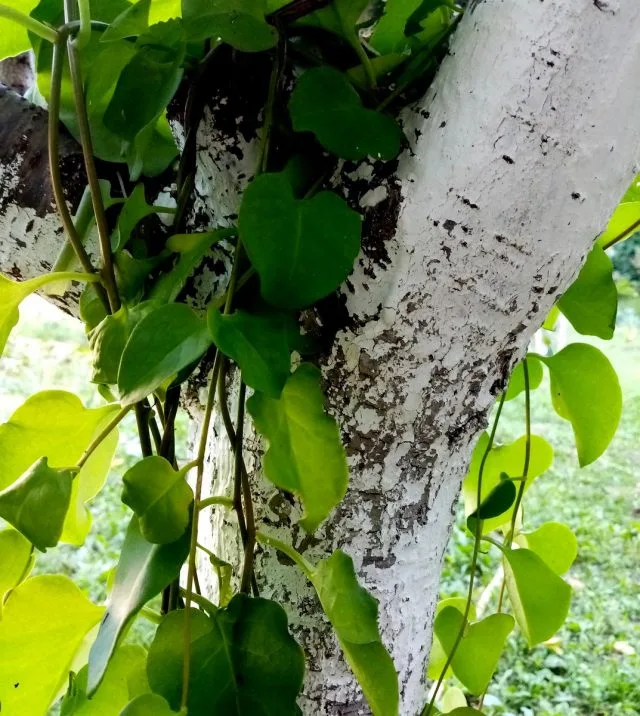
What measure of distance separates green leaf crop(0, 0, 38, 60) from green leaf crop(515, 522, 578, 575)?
47 centimetres

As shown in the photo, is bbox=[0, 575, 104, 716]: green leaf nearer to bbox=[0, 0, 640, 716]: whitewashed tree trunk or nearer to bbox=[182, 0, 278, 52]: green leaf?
bbox=[0, 0, 640, 716]: whitewashed tree trunk

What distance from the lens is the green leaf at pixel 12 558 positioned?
353 mm

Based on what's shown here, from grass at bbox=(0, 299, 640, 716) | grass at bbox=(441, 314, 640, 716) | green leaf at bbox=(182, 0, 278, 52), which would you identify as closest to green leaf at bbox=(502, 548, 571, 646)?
green leaf at bbox=(182, 0, 278, 52)

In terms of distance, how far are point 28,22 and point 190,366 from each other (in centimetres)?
17

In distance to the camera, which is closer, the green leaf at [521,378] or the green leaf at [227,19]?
the green leaf at [227,19]

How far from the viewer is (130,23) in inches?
12.3

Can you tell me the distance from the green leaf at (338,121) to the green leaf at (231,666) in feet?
0.68

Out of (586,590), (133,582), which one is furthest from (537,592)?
(586,590)

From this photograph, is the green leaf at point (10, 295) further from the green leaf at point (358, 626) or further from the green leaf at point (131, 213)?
the green leaf at point (358, 626)

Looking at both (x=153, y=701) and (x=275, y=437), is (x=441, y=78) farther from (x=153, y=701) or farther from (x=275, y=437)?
(x=153, y=701)

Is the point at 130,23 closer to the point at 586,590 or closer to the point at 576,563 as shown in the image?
the point at 586,590

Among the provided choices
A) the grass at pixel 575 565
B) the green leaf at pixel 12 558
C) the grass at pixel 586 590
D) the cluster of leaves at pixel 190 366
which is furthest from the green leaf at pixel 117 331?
the grass at pixel 586 590

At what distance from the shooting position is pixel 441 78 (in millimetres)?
305

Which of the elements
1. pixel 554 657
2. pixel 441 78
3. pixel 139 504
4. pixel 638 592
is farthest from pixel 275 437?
pixel 638 592
